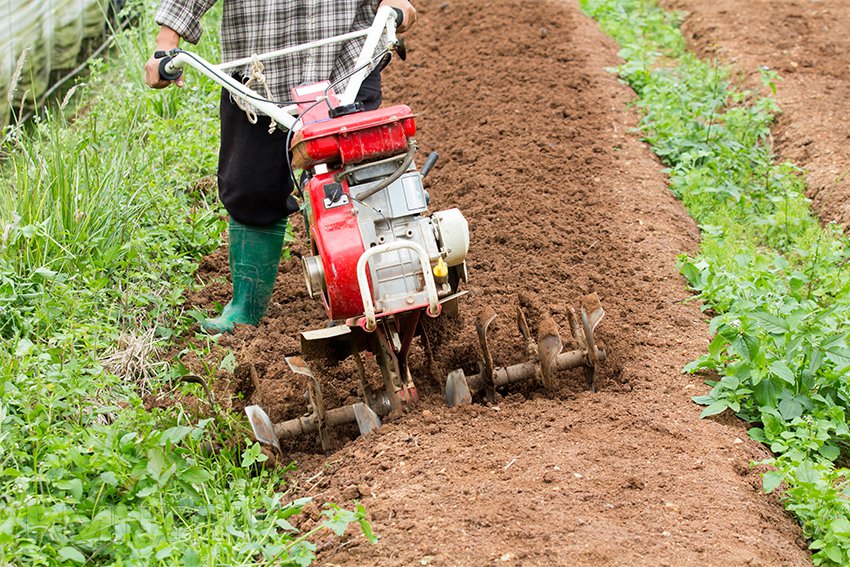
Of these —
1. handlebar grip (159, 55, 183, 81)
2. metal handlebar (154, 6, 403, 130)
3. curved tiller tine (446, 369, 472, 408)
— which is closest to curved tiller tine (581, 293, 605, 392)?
curved tiller tine (446, 369, 472, 408)

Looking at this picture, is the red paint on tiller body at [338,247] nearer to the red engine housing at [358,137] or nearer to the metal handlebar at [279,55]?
the red engine housing at [358,137]

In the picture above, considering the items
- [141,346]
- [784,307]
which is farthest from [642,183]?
[141,346]

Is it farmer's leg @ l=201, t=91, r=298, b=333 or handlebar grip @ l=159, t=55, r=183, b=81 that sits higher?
handlebar grip @ l=159, t=55, r=183, b=81

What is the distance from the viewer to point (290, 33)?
4344 millimetres

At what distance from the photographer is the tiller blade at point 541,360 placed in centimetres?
389

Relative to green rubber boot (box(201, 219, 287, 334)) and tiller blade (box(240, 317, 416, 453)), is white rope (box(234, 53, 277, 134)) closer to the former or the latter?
green rubber boot (box(201, 219, 287, 334))

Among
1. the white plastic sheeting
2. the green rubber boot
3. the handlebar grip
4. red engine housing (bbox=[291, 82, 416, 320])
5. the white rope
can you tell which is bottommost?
the green rubber boot

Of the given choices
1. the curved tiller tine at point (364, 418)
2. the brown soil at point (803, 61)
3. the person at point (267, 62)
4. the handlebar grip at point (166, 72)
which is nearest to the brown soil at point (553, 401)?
the curved tiller tine at point (364, 418)

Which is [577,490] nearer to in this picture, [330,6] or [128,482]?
[128,482]

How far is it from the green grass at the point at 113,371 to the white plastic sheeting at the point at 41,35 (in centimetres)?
177

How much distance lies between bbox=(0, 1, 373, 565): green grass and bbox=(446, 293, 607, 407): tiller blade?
724 millimetres

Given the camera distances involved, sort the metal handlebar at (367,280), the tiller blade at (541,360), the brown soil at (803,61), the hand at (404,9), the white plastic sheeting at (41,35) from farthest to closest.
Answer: the white plastic sheeting at (41,35)
the brown soil at (803,61)
the hand at (404,9)
the tiller blade at (541,360)
the metal handlebar at (367,280)

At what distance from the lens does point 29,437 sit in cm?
342

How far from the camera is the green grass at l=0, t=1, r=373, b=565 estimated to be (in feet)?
10.0
